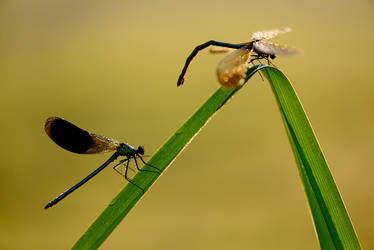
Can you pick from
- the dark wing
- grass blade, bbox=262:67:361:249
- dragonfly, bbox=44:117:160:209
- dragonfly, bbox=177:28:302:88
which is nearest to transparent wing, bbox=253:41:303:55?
dragonfly, bbox=177:28:302:88

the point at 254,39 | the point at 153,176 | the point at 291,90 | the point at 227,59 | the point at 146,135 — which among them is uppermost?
the point at 146,135

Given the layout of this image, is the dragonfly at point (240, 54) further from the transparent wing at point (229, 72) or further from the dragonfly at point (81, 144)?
the dragonfly at point (81, 144)

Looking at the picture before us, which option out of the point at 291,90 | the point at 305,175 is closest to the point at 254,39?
the point at 291,90

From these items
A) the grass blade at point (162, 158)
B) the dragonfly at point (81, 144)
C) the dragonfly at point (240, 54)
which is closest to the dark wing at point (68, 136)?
the dragonfly at point (81, 144)

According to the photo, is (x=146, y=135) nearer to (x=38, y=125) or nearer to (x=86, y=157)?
(x=86, y=157)

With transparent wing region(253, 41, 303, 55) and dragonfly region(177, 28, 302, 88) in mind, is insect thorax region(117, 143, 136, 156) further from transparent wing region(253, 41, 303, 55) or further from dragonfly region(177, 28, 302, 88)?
transparent wing region(253, 41, 303, 55)

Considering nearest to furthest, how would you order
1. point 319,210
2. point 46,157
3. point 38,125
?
1. point 319,210
2. point 46,157
3. point 38,125

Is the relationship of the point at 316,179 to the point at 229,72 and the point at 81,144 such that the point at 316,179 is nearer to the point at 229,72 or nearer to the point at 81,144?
the point at 229,72

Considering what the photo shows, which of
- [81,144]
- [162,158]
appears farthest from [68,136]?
[162,158]
